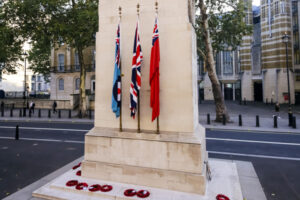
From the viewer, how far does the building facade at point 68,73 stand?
36.5 metres

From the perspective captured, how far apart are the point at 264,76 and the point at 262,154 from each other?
36.0m

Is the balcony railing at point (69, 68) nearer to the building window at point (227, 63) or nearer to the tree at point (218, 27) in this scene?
the tree at point (218, 27)

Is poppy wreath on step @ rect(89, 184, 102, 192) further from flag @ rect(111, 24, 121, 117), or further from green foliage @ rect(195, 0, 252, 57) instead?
green foliage @ rect(195, 0, 252, 57)

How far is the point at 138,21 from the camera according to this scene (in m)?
5.19

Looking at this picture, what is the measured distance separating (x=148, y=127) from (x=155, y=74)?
57.1 inches

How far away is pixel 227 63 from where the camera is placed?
47188mm

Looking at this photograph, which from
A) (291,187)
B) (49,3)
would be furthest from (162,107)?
(49,3)

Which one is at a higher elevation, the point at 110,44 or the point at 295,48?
the point at 295,48

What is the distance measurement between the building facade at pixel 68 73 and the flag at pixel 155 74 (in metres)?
33.1

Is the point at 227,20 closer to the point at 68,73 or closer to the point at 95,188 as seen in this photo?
the point at 95,188

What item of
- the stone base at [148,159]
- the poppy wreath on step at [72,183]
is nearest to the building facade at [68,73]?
the stone base at [148,159]

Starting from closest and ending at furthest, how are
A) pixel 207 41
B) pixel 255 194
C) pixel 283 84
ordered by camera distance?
1. pixel 255 194
2. pixel 207 41
3. pixel 283 84

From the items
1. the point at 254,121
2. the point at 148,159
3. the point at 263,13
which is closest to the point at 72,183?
the point at 148,159

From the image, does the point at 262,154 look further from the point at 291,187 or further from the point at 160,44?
the point at 160,44
